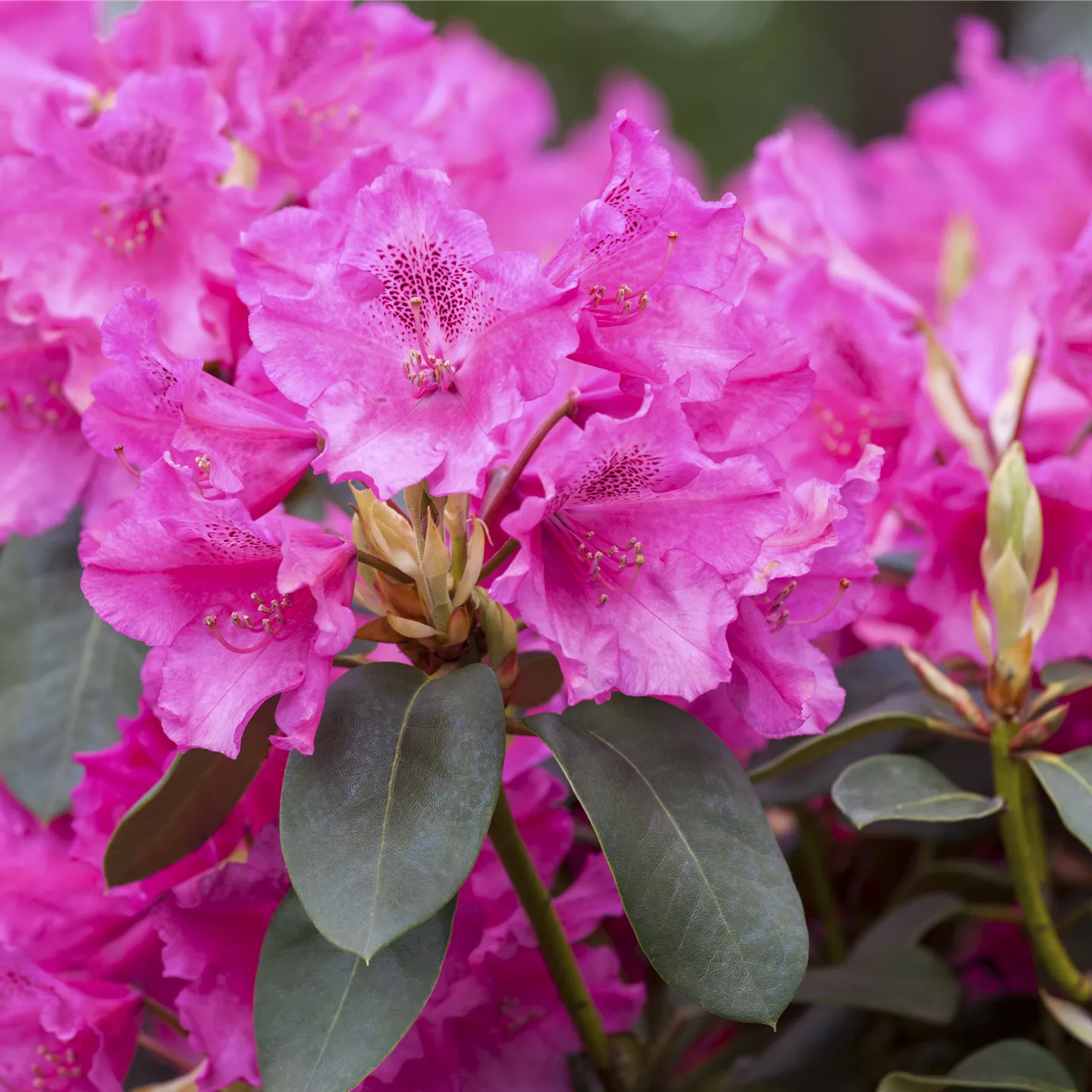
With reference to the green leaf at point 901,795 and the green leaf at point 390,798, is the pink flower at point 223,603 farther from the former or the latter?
the green leaf at point 901,795

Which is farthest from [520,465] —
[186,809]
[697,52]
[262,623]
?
[697,52]

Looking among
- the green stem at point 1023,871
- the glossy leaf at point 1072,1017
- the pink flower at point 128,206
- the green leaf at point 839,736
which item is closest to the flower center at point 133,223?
the pink flower at point 128,206

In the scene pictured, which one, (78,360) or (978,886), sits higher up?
(78,360)

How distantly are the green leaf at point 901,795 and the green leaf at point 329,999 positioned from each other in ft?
0.77

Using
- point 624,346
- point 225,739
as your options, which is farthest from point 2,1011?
point 624,346

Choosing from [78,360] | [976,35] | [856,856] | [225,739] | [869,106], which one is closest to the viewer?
[225,739]

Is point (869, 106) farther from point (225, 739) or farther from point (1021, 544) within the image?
point (225, 739)

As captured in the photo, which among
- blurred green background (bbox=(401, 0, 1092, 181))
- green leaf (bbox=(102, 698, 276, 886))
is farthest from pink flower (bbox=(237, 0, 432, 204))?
blurred green background (bbox=(401, 0, 1092, 181))

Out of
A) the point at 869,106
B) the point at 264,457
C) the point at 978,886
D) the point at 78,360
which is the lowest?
the point at 869,106

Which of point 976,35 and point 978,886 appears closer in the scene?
point 978,886

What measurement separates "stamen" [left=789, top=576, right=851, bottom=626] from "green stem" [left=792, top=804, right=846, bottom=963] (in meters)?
0.28

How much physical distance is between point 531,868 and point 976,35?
131 centimetres

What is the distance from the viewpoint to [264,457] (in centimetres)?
68

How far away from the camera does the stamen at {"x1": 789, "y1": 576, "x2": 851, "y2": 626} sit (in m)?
0.73
